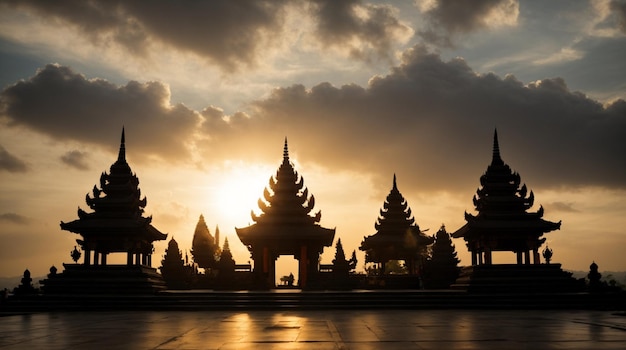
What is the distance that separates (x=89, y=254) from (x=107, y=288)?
13.9ft

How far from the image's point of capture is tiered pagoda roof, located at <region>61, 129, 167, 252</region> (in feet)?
162

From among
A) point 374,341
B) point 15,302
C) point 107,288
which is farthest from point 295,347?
point 107,288

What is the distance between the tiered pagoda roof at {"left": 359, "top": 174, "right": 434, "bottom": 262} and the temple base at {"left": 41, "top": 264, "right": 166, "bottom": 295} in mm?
25710

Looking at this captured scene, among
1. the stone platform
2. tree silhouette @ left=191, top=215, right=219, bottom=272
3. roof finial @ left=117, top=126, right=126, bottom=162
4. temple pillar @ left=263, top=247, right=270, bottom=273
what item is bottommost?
the stone platform

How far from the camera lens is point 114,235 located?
49.7m

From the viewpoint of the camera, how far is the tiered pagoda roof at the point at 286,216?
54656 millimetres

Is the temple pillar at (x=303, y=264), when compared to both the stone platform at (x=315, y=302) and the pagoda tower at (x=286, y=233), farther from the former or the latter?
the stone platform at (x=315, y=302)

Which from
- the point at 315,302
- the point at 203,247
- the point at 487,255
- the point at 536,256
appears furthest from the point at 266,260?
the point at 203,247

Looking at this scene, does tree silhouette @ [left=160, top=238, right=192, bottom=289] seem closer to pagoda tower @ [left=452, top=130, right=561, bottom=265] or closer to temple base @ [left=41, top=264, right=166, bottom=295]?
temple base @ [left=41, top=264, right=166, bottom=295]

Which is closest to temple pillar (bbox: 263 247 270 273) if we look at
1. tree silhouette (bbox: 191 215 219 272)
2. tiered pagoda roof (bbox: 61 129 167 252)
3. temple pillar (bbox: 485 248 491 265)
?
tiered pagoda roof (bbox: 61 129 167 252)

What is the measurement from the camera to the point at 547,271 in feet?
156

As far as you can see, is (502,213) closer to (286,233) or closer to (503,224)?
(503,224)

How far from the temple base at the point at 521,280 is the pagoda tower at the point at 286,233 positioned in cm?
1254

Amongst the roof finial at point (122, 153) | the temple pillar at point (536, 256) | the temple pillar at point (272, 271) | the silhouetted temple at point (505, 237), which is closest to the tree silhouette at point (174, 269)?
the temple pillar at point (272, 271)
